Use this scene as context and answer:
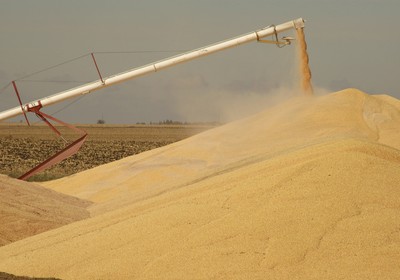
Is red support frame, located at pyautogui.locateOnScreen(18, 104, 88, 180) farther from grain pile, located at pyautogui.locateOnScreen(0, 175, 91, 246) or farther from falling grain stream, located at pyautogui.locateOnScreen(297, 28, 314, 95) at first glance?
falling grain stream, located at pyautogui.locateOnScreen(297, 28, 314, 95)

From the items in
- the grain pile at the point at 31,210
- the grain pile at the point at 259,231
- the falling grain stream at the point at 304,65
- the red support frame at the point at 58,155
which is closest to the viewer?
the grain pile at the point at 259,231

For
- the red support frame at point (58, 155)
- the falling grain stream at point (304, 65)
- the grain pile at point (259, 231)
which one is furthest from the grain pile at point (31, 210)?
the falling grain stream at point (304, 65)

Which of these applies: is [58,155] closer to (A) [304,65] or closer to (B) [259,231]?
(A) [304,65]

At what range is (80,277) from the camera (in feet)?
27.5

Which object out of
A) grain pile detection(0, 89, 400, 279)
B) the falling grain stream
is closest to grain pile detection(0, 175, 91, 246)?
grain pile detection(0, 89, 400, 279)

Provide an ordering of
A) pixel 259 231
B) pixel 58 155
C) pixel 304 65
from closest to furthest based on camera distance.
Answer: pixel 259 231 < pixel 58 155 < pixel 304 65

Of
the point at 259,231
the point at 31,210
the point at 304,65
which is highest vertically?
the point at 259,231

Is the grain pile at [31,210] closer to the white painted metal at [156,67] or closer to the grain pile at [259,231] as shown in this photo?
the grain pile at [259,231]

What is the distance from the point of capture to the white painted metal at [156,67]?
Answer: 1961cm

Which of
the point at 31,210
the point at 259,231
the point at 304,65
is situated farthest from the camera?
the point at 304,65

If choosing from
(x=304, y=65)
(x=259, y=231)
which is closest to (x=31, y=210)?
(x=259, y=231)

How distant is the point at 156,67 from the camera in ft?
65.9

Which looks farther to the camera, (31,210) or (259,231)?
(31,210)

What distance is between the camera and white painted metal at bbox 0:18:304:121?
64.3 ft
